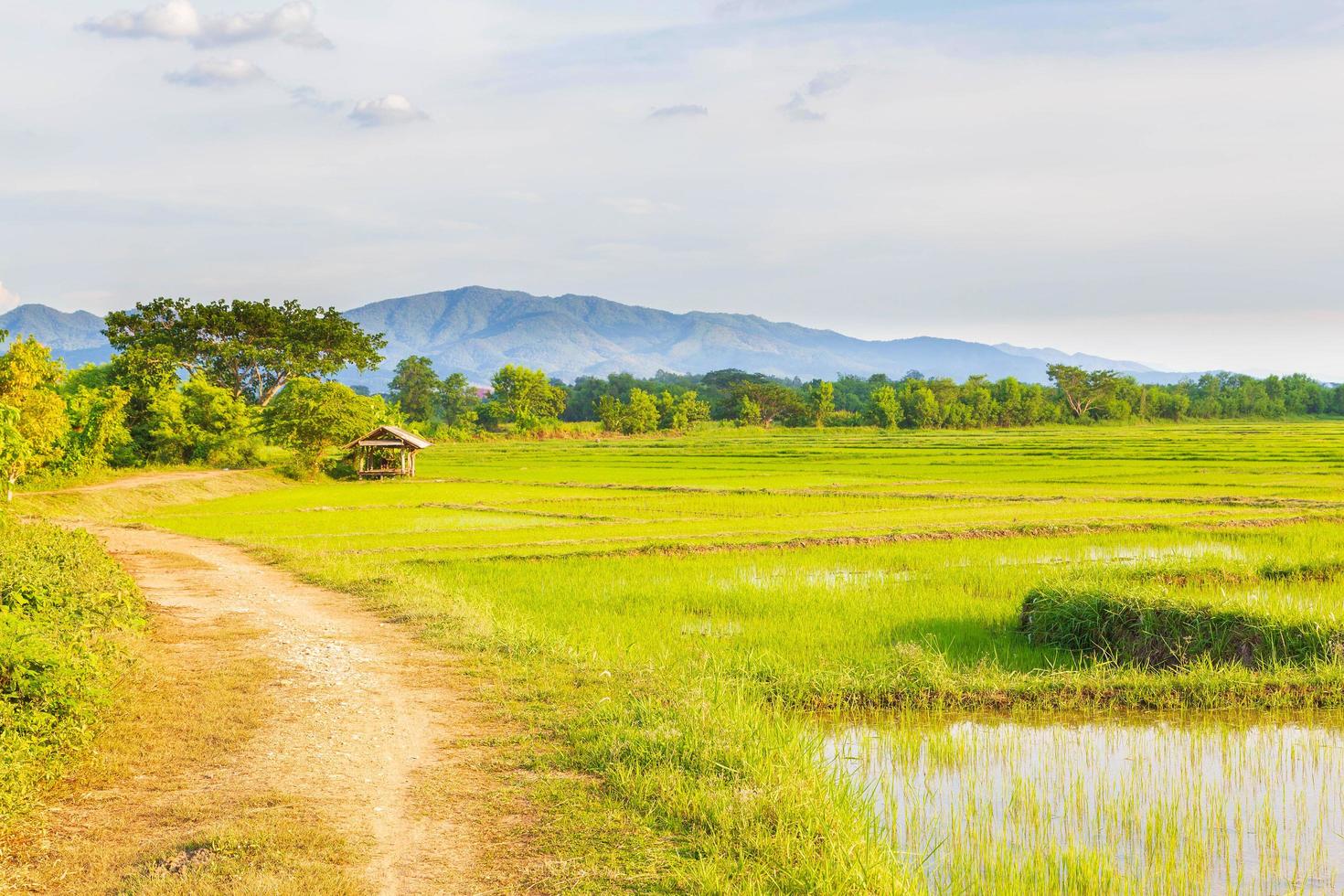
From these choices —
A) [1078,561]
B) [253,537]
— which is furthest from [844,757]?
[253,537]

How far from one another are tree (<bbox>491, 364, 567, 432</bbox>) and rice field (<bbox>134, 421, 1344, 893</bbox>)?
219ft

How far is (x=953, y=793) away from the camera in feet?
20.7

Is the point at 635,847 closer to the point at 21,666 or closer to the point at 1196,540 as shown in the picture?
the point at 21,666

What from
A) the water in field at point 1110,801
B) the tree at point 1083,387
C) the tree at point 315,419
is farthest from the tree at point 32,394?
the tree at point 1083,387

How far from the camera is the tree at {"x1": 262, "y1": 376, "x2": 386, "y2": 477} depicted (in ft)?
123

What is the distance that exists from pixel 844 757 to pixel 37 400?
24633 millimetres

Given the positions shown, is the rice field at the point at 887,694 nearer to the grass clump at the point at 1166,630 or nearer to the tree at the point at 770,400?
the grass clump at the point at 1166,630

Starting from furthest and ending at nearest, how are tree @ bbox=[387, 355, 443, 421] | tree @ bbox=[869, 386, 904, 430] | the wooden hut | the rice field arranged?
tree @ bbox=[387, 355, 443, 421]
tree @ bbox=[869, 386, 904, 430]
the wooden hut
the rice field

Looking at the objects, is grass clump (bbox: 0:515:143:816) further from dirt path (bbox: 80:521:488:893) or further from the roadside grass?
dirt path (bbox: 80:521:488:893)

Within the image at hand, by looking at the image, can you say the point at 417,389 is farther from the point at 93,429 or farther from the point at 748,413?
the point at 93,429

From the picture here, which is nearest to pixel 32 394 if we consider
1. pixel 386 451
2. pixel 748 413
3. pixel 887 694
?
pixel 386 451

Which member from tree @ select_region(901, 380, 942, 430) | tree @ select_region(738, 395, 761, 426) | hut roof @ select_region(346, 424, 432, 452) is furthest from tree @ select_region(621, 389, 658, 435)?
hut roof @ select_region(346, 424, 432, 452)

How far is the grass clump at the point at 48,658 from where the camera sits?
586cm

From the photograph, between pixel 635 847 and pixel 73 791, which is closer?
pixel 635 847
